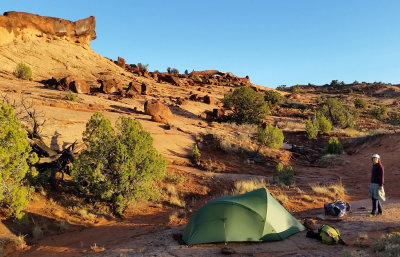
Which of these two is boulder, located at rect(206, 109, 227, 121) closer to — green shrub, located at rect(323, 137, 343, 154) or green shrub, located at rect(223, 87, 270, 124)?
green shrub, located at rect(223, 87, 270, 124)

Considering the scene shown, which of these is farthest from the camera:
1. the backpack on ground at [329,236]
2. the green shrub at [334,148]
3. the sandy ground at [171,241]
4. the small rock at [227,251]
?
the green shrub at [334,148]

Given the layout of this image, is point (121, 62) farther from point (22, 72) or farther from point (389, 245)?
point (389, 245)

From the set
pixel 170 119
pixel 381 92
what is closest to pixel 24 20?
pixel 170 119

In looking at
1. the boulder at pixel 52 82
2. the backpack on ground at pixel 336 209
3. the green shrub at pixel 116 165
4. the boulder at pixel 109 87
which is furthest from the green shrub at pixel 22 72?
the backpack on ground at pixel 336 209

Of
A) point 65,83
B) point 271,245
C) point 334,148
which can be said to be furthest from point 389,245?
point 65,83

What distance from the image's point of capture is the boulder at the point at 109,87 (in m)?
28.5

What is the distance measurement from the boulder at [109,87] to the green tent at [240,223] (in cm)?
2414

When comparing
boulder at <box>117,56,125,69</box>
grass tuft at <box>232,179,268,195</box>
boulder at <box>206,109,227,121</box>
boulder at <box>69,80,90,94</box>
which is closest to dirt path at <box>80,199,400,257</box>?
grass tuft at <box>232,179,268,195</box>

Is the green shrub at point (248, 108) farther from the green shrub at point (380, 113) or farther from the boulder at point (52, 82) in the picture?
the green shrub at point (380, 113)

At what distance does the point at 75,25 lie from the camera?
37969 mm

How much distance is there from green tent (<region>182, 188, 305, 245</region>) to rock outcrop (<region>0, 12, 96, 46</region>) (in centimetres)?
3422

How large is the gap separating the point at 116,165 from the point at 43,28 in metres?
33.3

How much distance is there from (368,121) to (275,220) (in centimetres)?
3514

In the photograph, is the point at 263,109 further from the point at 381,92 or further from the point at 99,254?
the point at 381,92
